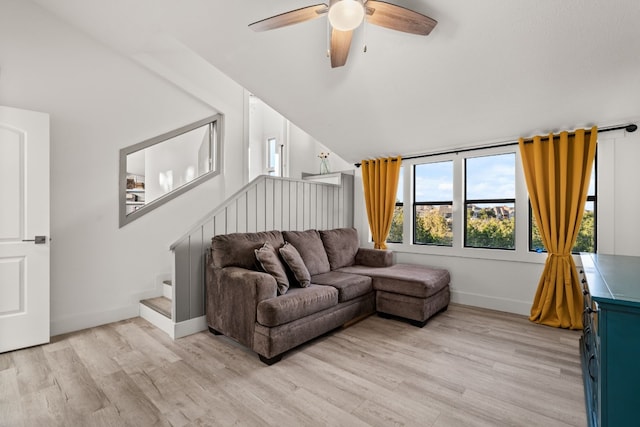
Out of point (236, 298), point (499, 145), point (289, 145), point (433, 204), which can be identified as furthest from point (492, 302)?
point (289, 145)

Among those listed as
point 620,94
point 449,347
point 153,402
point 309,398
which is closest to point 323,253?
point 449,347

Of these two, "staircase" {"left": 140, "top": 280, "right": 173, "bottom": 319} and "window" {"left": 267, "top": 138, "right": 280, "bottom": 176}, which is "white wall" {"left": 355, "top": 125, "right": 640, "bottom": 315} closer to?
"window" {"left": 267, "top": 138, "right": 280, "bottom": 176}

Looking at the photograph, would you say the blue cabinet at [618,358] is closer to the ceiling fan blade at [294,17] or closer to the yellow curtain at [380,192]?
the ceiling fan blade at [294,17]

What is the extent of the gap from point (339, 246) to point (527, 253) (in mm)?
2219

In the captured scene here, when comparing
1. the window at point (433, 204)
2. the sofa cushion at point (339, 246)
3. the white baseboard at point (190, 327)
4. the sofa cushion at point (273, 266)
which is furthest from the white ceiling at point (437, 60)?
the white baseboard at point (190, 327)

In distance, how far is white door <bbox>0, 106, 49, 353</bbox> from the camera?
2.50 meters

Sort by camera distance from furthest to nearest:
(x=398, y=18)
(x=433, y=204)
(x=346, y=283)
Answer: (x=433, y=204) → (x=346, y=283) → (x=398, y=18)

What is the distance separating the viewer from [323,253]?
3.65m

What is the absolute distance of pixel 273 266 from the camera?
268 centimetres

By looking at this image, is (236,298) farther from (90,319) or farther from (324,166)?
(324,166)

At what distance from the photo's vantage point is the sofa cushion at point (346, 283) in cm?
296

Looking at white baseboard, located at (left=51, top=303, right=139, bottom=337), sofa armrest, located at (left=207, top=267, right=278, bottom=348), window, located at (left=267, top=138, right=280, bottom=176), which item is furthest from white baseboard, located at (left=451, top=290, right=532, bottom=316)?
white baseboard, located at (left=51, top=303, right=139, bottom=337)

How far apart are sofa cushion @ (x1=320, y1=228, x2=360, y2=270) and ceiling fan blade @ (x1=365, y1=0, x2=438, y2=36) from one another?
8.21 feet

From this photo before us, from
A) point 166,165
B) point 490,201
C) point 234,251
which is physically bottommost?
point 234,251
